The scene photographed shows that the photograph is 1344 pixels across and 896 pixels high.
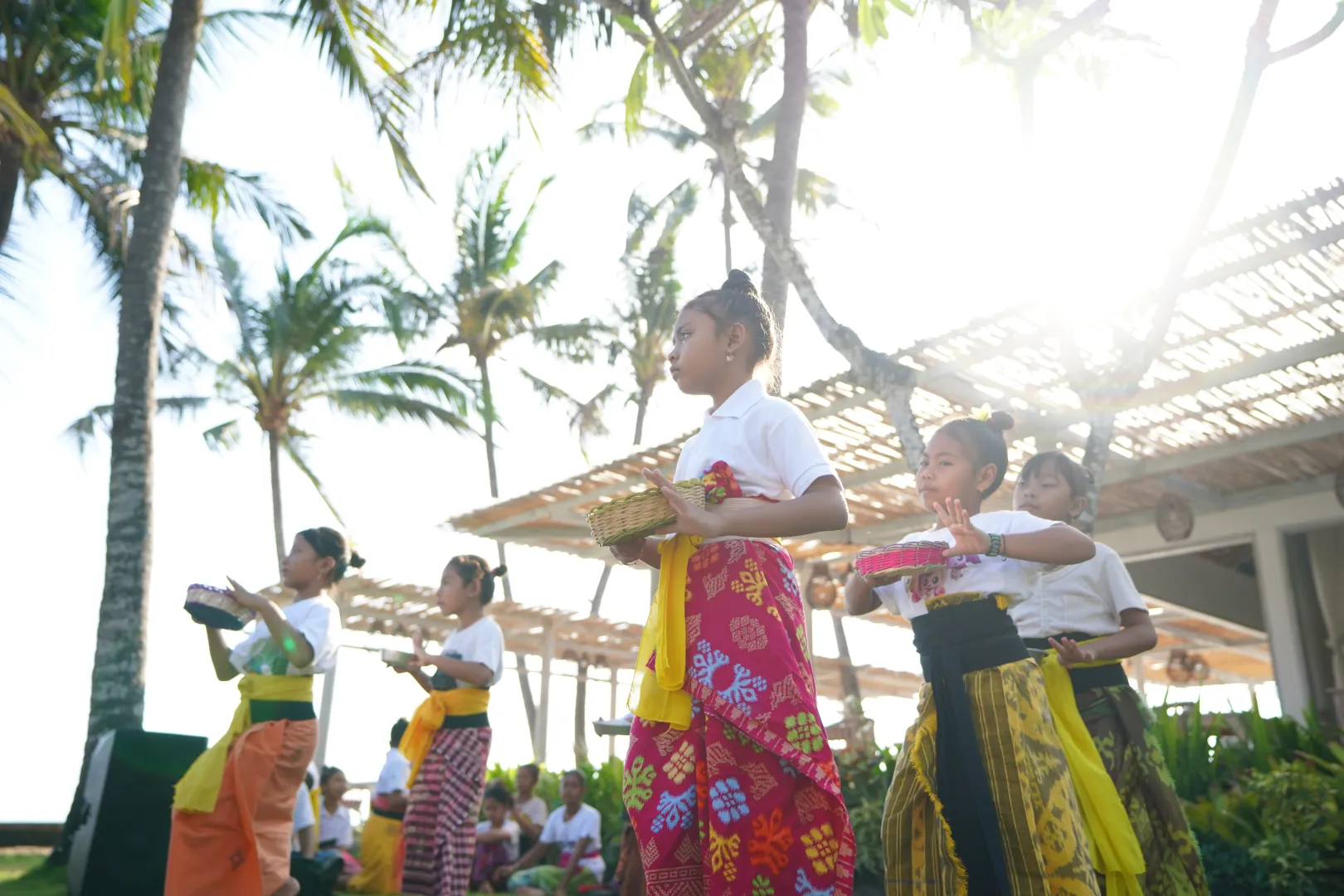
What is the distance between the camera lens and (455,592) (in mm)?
5676

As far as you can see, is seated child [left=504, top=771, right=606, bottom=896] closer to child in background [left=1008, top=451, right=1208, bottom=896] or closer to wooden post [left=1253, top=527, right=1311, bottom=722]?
child in background [left=1008, top=451, right=1208, bottom=896]

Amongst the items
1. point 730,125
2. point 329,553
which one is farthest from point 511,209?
point 329,553

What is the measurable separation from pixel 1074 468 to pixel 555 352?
1834 centimetres

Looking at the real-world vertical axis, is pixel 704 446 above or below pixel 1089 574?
above

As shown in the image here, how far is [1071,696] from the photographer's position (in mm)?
3240

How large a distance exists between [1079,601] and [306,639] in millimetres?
2908

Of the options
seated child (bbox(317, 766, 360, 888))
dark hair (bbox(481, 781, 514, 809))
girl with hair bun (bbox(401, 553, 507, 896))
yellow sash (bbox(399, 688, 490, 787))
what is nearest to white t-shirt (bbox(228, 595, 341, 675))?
girl with hair bun (bbox(401, 553, 507, 896))

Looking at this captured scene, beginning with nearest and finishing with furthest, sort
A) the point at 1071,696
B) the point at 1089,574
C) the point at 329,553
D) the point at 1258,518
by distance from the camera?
1. the point at 1071,696
2. the point at 1089,574
3. the point at 329,553
4. the point at 1258,518

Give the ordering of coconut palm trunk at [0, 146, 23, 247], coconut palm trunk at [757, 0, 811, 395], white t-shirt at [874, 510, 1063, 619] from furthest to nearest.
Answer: coconut palm trunk at [0, 146, 23, 247] → coconut palm trunk at [757, 0, 811, 395] → white t-shirt at [874, 510, 1063, 619]

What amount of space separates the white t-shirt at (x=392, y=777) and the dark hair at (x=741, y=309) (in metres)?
5.80

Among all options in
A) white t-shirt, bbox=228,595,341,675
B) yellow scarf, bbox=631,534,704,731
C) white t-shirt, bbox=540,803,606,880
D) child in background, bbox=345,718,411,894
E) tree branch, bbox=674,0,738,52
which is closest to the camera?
yellow scarf, bbox=631,534,704,731

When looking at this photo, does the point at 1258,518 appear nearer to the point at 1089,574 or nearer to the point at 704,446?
the point at 1089,574

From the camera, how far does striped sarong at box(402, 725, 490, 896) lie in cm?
533

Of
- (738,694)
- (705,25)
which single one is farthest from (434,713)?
(705,25)
